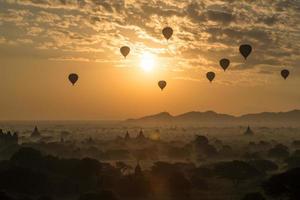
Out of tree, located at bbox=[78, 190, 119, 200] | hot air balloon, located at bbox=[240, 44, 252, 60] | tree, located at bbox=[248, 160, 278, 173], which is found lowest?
tree, located at bbox=[78, 190, 119, 200]

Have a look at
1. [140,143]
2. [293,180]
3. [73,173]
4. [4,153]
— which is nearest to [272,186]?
[293,180]

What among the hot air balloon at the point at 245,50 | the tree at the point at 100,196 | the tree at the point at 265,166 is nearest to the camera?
the tree at the point at 100,196

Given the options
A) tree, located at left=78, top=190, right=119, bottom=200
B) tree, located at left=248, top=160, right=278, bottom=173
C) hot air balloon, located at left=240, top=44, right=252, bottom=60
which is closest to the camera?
tree, located at left=78, top=190, right=119, bottom=200

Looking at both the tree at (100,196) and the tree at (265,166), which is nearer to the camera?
the tree at (100,196)

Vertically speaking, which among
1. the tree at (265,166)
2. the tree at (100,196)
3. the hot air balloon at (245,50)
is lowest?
the tree at (100,196)

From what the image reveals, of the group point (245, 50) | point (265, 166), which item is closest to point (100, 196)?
point (245, 50)

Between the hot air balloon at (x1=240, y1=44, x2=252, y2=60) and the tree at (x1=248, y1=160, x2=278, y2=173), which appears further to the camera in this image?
the tree at (x1=248, y1=160, x2=278, y2=173)

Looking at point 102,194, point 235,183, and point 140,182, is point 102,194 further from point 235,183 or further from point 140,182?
point 235,183

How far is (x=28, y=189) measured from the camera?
223 feet

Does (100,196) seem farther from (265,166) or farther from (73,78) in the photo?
(265,166)

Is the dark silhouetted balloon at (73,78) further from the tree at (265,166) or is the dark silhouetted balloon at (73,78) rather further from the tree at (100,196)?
the tree at (100,196)

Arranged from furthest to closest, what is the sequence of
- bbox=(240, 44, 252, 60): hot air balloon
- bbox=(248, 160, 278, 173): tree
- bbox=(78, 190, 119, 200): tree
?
bbox=(248, 160, 278, 173): tree < bbox=(240, 44, 252, 60): hot air balloon < bbox=(78, 190, 119, 200): tree

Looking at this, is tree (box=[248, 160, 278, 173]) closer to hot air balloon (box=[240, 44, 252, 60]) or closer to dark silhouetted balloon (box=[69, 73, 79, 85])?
hot air balloon (box=[240, 44, 252, 60])

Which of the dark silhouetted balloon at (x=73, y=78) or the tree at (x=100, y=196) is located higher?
the dark silhouetted balloon at (x=73, y=78)
